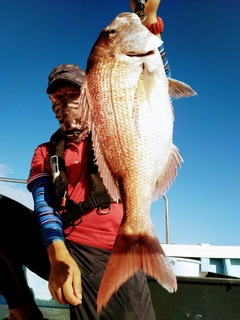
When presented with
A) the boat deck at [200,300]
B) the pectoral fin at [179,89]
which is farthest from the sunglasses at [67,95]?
the boat deck at [200,300]

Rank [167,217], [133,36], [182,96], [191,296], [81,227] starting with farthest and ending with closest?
1. [167,217]
2. [191,296]
3. [81,227]
4. [133,36]
5. [182,96]

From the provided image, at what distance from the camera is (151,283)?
10.1 ft

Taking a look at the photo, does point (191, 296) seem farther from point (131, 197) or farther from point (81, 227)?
point (131, 197)

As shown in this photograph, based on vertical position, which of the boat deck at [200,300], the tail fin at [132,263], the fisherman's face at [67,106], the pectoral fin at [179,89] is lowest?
the boat deck at [200,300]

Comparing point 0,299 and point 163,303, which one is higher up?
point 163,303

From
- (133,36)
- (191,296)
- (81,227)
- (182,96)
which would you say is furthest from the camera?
(191,296)

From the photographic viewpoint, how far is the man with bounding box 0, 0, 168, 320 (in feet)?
7.14

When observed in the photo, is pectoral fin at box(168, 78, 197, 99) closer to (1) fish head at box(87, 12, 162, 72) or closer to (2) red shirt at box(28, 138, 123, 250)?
(1) fish head at box(87, 12, 162, 72)

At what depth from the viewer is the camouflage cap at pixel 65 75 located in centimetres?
270

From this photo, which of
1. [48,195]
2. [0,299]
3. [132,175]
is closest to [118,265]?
[132,175]

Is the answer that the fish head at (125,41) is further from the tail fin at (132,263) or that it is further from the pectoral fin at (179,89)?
the tail fin at (132,263)

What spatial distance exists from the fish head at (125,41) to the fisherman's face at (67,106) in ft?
2.50

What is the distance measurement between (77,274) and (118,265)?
1.99 ft

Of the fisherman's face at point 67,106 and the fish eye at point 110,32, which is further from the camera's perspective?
the fisherman's face at point 67,106
